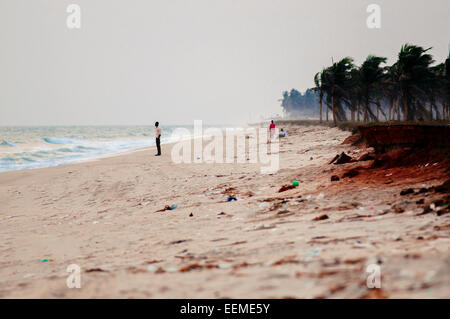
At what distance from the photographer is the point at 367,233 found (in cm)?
282

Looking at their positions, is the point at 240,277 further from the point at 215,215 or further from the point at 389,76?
the point at 389,76

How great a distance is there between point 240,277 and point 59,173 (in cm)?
1219

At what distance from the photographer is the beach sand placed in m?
2.06

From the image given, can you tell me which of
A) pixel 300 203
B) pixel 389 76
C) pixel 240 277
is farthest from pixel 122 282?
pixel 389 76

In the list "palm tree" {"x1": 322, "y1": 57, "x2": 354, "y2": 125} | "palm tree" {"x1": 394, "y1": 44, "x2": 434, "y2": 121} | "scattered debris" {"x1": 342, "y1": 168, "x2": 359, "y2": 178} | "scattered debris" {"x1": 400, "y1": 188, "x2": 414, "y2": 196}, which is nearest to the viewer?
"scattered debris" {"x1": 400, "y1": 188, "x2": 414, "y2": 196}

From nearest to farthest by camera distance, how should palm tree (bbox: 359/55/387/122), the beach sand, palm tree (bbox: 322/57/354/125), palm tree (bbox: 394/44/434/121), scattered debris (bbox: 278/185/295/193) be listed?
the beach sand, scattered debris (bbox: 278/185/295/193), palm tree (bbox: 394/44/434/121), palm tree (bbox: 359/55/387/122), palm tree (bbox: 322/57/354/125)

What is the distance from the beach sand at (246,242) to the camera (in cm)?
206

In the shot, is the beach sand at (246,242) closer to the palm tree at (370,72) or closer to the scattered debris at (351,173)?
the scattered debris at (351,173)
